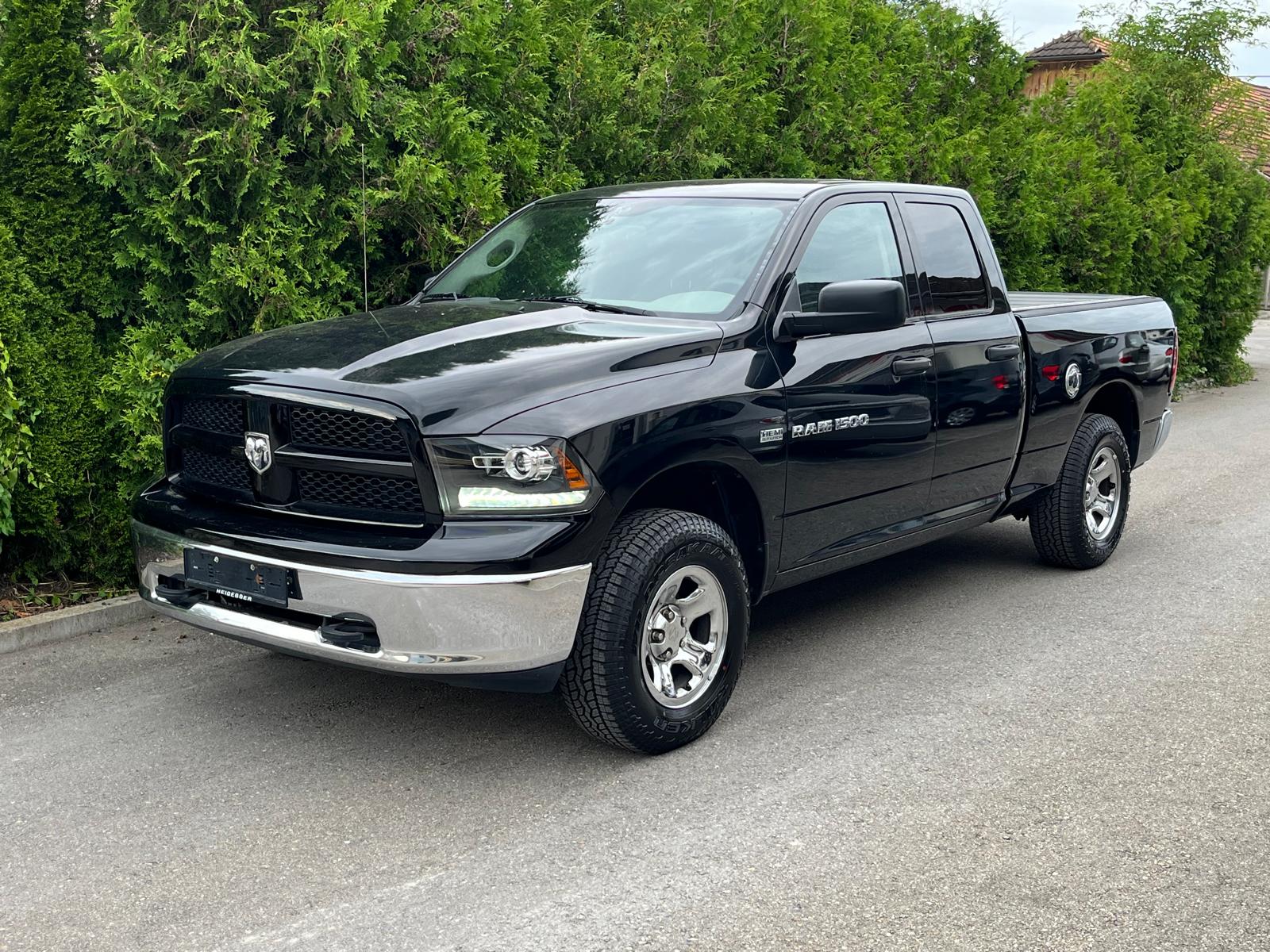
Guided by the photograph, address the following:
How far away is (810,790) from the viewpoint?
13.6 feet

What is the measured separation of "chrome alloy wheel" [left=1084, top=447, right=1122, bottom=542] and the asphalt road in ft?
3.11

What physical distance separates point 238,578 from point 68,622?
2.13 meters

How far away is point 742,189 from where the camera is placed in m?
5.52

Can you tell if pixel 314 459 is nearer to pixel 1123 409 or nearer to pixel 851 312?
pixel 851 312

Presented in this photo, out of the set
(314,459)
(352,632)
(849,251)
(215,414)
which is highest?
(849,251)

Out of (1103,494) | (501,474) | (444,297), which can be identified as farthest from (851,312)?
(1103,494)

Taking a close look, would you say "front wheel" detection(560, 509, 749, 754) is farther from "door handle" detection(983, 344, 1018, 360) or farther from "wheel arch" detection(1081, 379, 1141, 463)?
"wheel arch" detection(1081, 379, 1141, 463)

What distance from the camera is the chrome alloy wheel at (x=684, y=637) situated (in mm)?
4387

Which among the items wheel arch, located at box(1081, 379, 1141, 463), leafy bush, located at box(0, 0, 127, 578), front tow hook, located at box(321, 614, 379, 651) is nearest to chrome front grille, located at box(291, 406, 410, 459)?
front tow hook, located at box(321, 614, 379, 651)

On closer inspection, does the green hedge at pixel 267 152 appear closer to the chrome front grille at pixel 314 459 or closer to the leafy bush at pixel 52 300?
the leafy bush at pixel 52 300

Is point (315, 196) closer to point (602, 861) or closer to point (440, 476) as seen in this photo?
point (440, 476)

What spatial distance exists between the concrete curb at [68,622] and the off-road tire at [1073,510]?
440 cm

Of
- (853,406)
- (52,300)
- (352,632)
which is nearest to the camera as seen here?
(352,632)

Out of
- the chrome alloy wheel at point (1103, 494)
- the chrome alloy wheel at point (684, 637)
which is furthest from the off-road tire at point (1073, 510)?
the chrome alloy wheel at point (684, 637)
